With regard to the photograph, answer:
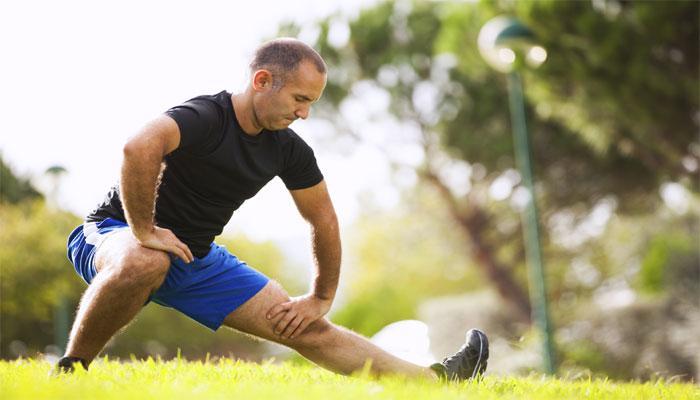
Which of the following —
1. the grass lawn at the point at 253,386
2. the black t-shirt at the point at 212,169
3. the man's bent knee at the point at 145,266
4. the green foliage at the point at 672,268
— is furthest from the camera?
the green foliage at the point at 672,268

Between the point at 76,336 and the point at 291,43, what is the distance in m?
1.66

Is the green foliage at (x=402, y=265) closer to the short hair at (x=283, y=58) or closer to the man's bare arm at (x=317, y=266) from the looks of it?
the man's bare arm at (x=317, y=266)

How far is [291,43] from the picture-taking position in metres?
3.90

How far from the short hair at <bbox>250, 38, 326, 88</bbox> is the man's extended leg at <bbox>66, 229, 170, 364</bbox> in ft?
3.22

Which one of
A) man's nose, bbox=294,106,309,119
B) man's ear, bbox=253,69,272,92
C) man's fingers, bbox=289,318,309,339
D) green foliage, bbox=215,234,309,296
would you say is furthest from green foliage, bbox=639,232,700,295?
man's ear, bbox=253,69,272,92

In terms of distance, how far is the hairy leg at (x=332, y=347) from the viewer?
13.8 feet

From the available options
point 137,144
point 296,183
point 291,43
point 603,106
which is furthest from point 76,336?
point 603,106

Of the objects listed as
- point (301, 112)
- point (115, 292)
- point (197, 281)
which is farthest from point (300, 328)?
point (301, 112)

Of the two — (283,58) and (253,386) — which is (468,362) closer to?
(253,386)

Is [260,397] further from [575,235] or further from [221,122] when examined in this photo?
[575,235]

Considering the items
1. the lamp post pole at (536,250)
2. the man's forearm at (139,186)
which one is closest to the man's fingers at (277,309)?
the man's forearm at (139,186)

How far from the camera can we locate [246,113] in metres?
3.94

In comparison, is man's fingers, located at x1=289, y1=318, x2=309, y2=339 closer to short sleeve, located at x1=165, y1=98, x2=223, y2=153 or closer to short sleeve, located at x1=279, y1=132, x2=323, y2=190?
short sleeve, located at x1=279, y1=132, x2=323, y2=190

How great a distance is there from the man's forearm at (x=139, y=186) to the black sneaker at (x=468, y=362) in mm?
1698
